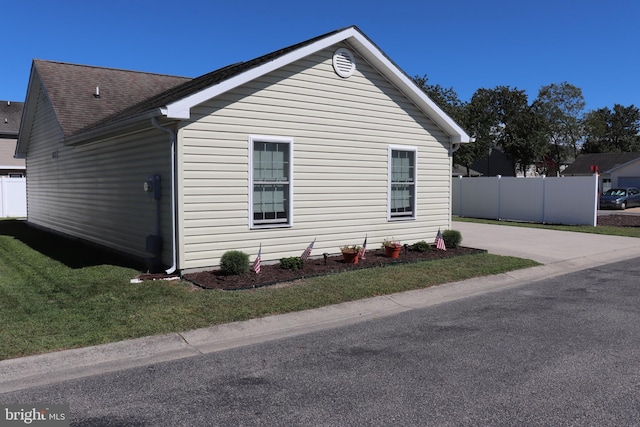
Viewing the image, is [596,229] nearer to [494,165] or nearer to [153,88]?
[153,88]

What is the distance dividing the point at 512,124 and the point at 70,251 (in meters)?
48.7

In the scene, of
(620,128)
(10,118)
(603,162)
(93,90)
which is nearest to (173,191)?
(93,90)

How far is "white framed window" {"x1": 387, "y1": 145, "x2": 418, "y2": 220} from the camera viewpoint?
474 inches

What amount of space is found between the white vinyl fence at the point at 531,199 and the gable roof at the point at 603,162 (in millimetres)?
30182

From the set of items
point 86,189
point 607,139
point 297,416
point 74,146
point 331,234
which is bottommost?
point 297,416

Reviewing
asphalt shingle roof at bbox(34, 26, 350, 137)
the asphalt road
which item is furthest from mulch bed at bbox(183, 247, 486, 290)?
asphalt shingle roof at bbox(34, 26, 350, 137)

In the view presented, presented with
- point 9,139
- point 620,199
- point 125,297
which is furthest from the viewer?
point 620,199

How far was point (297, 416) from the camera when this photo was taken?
3.90m

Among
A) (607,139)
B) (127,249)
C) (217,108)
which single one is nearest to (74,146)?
(127,249)

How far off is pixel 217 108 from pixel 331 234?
3650mm

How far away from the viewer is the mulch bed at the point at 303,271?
8477mm

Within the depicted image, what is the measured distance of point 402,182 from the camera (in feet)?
40.2

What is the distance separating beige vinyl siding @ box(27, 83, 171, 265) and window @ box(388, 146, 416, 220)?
5.37 m

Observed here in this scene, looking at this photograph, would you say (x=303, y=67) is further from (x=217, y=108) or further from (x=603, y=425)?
(x=603, y=425)
